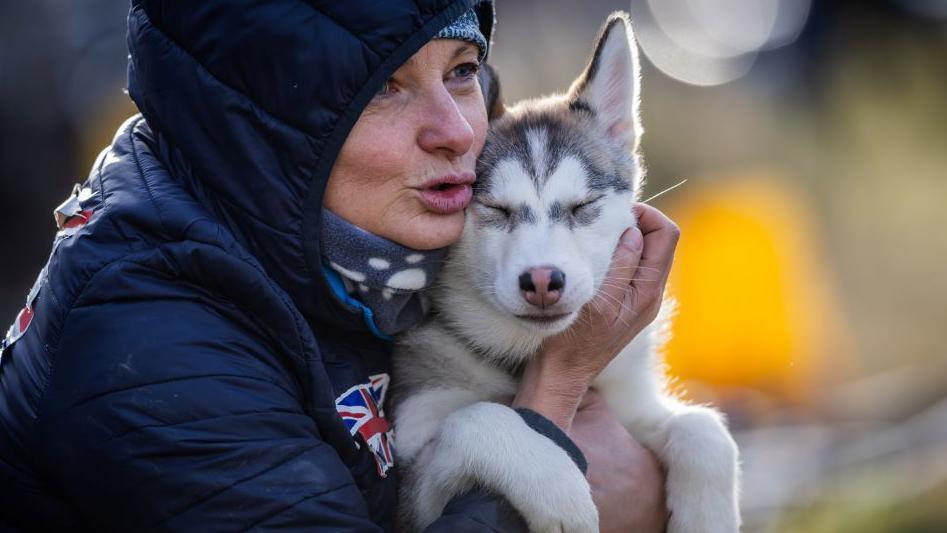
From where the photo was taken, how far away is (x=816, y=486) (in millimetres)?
6324

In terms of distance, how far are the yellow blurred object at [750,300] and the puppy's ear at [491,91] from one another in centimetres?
517

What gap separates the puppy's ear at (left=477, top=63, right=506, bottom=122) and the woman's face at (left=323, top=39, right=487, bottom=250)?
55cm

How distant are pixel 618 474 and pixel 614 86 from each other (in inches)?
56.2

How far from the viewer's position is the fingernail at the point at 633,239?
2881 millimetres

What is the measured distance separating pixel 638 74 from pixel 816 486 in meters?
4.15

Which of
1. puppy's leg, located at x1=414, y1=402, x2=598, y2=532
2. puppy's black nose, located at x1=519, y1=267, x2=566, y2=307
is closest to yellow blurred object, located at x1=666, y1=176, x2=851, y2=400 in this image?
puppy's black nose, located at x1=519, y1=267, x2=566, y2=307

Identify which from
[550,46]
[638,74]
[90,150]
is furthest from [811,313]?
[90,150]

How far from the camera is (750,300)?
9719 mm

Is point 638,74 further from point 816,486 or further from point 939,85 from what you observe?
point 939,85

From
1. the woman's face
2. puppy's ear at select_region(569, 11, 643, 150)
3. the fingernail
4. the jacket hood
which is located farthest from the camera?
puppy's ear at select_region(569, 11, 643, 150)

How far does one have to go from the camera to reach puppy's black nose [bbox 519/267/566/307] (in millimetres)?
2543

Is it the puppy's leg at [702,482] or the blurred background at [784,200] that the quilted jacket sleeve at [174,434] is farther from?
the blurred background at [784,200]

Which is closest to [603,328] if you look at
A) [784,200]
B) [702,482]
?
[702,482]

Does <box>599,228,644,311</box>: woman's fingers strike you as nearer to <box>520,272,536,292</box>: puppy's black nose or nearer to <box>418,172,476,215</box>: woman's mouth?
<box>520,272,536,292</box>: puppy's black nose
